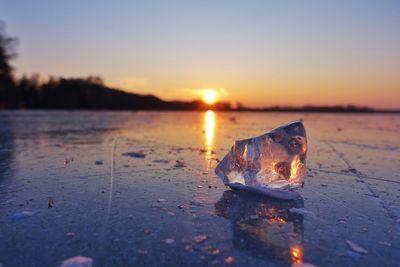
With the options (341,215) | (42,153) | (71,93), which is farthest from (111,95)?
(341,215)

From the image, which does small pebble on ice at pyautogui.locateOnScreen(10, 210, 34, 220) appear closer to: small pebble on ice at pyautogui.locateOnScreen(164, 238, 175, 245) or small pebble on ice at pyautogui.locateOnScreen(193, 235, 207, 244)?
small pebble on ice at pyautogui.locateOnScreen(164, 238, 175, 245)

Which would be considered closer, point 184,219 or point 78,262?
point 78,262

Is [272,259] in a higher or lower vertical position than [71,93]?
lower

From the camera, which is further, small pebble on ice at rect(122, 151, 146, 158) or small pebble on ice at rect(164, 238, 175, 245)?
small pebble on ice at rect(122, 151, 146, 158)

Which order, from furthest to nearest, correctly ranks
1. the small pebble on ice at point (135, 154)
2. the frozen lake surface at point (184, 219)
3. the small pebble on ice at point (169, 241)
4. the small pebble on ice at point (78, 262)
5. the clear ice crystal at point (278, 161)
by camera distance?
the small pebble on ice at point (135, 154), the clear ice crystal at point (278, 161), the small pebble on ice at point (169, 241), the frozen lake surface at point (184, 219), the small pebble on ice at point (78, 262)

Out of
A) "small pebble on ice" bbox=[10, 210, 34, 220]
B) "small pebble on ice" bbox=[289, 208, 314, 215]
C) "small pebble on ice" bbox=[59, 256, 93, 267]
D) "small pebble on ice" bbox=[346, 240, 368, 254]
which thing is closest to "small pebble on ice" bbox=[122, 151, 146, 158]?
"small pebble on ice" bbox=[10, 210, 34, 220]

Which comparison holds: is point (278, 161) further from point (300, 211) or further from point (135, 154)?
point (135, 154)

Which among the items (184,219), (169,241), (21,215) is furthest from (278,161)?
(21,215)

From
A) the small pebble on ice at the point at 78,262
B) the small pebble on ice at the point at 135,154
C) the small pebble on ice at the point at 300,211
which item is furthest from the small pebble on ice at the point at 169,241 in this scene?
the small pebble on ice at the point at 135,154

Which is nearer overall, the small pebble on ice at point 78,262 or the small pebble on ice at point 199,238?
the small pebble on ice at point 78,262

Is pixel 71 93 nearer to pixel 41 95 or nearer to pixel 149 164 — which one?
pixel 41 95

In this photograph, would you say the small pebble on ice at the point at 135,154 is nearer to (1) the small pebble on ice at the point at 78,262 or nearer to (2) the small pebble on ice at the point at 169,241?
(2) the small pebble on ice at the point at 169,241
